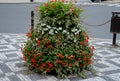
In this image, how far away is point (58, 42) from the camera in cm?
504

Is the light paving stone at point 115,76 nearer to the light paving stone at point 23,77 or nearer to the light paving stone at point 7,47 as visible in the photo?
the light paving stone at point 23,77

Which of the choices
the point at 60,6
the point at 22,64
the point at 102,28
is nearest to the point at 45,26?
the point at 60,6

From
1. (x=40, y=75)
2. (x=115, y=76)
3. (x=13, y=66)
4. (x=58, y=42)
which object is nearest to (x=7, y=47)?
(x=13, y=66)

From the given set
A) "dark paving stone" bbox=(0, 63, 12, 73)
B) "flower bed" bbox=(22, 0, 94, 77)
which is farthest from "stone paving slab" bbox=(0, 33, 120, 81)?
"flower bed" bbox=(22, 0, 94, 77)

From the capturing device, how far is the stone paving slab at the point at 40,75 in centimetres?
506

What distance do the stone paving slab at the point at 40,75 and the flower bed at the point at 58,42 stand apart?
0.74 ft

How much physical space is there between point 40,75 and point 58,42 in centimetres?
76

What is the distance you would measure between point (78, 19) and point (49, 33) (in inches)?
25.2

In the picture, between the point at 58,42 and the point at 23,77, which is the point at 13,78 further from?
the point at 58,42

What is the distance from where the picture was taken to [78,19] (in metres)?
5.19

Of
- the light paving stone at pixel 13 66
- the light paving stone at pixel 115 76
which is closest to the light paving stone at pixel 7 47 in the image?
the light paving stone at pixel 13 66

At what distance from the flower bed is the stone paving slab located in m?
0.22

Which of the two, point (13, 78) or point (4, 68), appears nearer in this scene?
point (13, 78)

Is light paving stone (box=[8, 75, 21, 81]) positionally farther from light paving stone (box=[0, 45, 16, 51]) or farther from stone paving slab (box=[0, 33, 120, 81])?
light paving stone (box=[0, 45, 16, 51])
